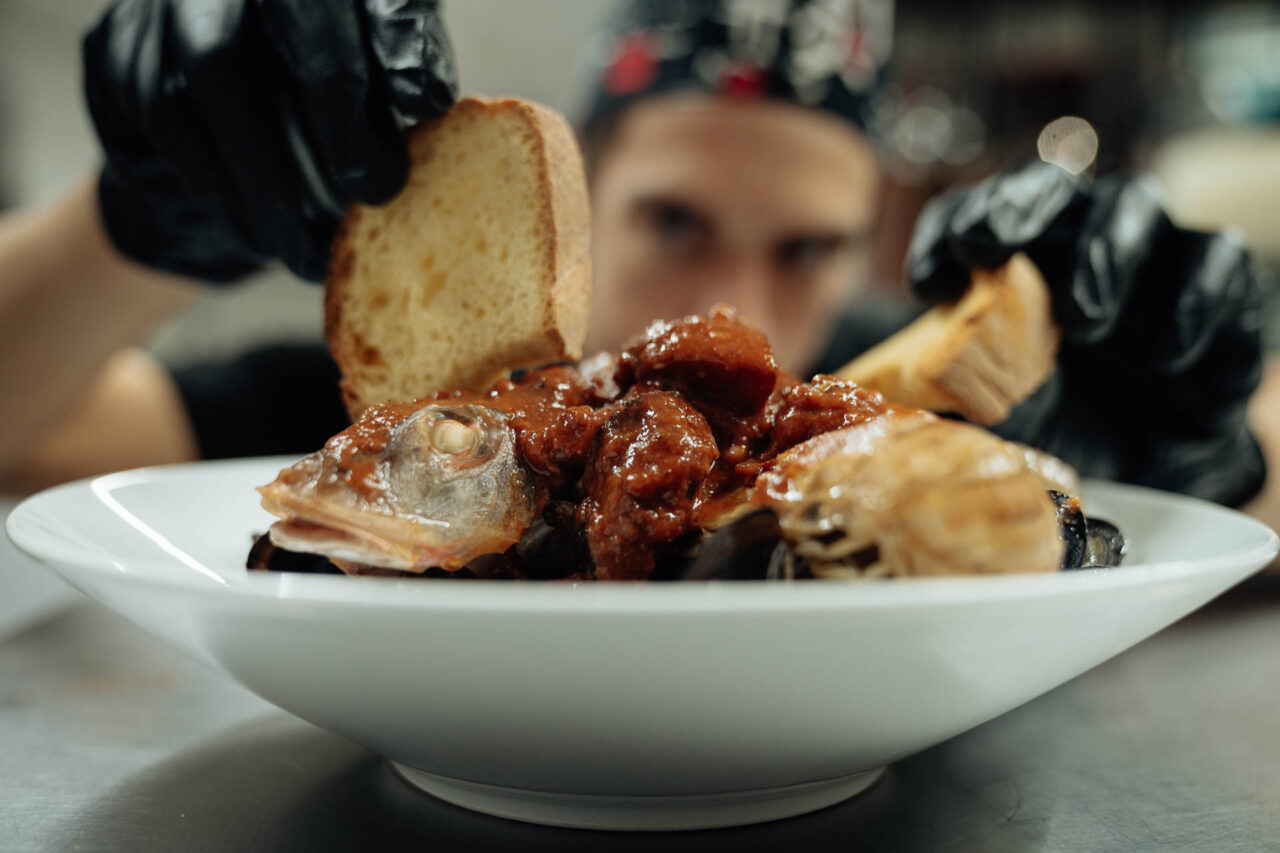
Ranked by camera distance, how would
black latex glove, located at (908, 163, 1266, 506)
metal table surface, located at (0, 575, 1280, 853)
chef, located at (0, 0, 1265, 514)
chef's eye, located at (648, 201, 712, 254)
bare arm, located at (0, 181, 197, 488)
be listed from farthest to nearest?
chef's eye, located at (648, 201, 712, 254), bare arm, located at (0, 181, 197, 488), black latex glove, located at (908, 163, 1266, 506), chef, located at (0, 0, 1265, 514), metal table surface, located at (0, 575, 1280, 853)

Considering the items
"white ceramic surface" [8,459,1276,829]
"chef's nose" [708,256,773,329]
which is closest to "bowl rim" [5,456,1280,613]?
"white ceramic surface" [8,459,1276,829]

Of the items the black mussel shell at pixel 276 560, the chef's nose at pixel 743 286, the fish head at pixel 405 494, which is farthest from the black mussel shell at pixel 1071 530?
the chef's nose at pixel 743 286

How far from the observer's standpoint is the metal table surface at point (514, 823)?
73 cm

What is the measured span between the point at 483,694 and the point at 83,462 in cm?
265

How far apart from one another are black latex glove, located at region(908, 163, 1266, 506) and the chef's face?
1274 mm

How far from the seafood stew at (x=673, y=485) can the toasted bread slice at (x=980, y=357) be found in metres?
0.31

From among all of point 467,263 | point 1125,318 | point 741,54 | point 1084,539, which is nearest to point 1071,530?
point 1084,539

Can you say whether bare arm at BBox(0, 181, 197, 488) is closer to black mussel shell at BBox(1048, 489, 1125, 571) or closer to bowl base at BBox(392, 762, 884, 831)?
bowl base at BBox(392, 762, 884, 831)

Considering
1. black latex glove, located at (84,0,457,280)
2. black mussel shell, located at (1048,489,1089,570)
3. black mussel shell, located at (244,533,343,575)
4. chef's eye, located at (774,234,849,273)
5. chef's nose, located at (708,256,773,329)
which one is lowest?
chef's nose, located at (708,256,773,329)

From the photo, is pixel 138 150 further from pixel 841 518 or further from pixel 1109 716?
pixel 1109 716

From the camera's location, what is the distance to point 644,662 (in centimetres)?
53

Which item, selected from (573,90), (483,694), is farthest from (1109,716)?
(573,90)

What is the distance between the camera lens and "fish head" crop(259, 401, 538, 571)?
742 mm

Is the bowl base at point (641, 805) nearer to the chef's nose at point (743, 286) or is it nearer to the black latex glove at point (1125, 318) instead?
the black latex glove at point (1125, 318)
